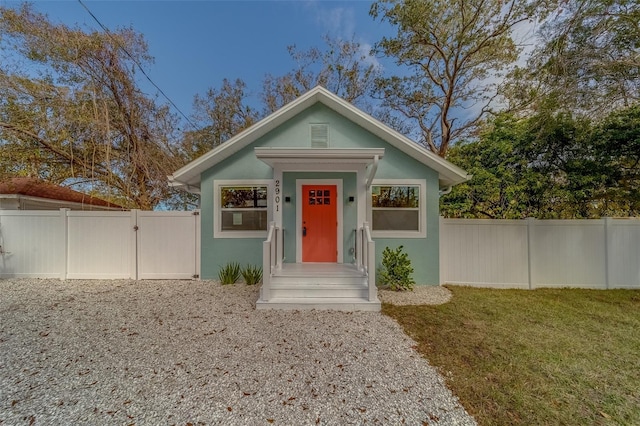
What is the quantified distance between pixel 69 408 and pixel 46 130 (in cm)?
1126

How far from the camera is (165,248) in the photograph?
7289 millimetres

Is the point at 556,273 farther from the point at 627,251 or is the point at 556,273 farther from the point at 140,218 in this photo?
the point at 140,218

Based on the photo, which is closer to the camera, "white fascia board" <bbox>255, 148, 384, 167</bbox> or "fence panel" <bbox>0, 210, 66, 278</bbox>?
"white fascia board" <bbox>255, 148, 384, 167</bbox>

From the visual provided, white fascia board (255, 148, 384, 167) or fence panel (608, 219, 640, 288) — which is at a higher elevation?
white fascia board (255, 148, 384, 167)

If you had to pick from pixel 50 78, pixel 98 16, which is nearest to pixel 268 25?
pixel 98 16

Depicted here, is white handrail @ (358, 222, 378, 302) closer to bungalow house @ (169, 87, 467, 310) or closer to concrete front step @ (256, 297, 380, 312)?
concrete front step @ (256, 297, 380, 312)

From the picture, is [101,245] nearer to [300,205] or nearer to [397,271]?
[300,205]

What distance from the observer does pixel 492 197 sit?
8078 millimetres

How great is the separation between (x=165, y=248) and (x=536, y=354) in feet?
27.4

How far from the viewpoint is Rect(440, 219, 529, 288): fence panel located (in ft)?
22.8

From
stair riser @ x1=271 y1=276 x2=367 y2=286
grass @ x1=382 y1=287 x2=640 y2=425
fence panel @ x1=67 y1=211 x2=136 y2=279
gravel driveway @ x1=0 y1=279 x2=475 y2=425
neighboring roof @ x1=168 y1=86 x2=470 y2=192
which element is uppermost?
neighboring roof @ x1=168 y1=86 x2=470 y2=192

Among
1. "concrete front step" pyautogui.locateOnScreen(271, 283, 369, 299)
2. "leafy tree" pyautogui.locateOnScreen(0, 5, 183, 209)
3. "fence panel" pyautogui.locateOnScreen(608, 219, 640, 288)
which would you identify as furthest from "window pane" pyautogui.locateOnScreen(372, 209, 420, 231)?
"leafy tree" pyautogui.locateOnScreen(0, 5, 183, 209)

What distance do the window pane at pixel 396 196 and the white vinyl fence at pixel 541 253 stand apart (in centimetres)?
100

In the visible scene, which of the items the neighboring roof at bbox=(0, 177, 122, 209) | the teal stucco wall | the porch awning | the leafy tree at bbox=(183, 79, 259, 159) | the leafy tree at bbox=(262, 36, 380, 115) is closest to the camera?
the porch awning
